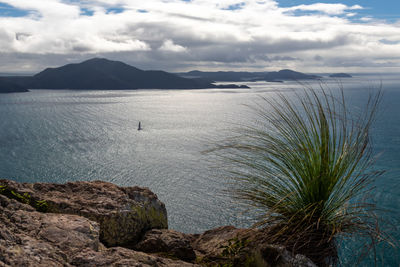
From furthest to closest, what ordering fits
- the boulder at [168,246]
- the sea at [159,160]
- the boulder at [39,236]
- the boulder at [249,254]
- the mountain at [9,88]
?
the mountain at [9,88]
the sea at [159,160]
the boulder at [168,246]
the boulder at [249,254]
the boulder at [39,236]

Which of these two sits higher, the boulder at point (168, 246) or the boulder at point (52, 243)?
the boulder at point (52, 243)

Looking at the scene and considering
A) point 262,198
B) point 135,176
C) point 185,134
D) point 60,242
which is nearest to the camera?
point 60,242

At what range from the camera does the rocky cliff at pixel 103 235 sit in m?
2.05

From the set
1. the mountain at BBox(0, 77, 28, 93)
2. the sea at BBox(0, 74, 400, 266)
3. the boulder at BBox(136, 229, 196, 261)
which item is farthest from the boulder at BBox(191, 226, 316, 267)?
the mountain at BBox(0, 77, 28, 93)

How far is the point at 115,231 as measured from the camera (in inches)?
125

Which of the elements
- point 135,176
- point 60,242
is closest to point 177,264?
point 60,242

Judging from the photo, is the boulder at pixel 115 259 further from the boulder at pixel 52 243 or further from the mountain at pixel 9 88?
the mountain at pixel 9 88

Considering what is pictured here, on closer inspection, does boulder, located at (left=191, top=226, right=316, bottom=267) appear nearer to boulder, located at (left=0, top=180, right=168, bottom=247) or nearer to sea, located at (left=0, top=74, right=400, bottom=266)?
boulder, located at (left=0, top=180, right=168, bottom=247)

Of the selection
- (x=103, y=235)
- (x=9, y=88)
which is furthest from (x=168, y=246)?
(x=9, y=88)

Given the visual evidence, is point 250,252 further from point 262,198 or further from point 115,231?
point 115,231

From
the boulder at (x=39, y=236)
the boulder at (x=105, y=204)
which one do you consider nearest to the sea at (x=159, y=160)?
the boulder at (x=105, y=204)

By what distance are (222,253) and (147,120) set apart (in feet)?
241

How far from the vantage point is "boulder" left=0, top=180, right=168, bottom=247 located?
312 centimetres

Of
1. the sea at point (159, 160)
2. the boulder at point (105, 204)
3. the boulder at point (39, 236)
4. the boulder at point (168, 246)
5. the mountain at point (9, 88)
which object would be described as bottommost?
the sea at point (159, 160)
